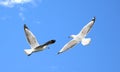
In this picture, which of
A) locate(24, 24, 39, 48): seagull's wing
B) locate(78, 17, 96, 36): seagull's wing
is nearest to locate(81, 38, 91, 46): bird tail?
locate(78, 17, 96, 36): seagull's wing

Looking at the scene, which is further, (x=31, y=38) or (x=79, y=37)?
(x=79, y=37)

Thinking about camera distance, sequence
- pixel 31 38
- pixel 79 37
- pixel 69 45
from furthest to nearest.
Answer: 1. pixel 79 37
2. pixel 31 38
3. pixel 69 45

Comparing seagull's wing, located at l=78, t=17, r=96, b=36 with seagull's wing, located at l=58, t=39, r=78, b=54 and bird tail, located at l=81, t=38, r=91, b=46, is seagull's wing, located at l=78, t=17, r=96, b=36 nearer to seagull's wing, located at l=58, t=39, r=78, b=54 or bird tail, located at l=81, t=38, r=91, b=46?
seagull's wing, located at l=58, t=39, r=78, b=54

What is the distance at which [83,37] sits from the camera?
15.3 metres

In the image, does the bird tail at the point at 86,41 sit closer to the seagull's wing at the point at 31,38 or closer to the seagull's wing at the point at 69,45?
the seagull's wing at the point at 69,45

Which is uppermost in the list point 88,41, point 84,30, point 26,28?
point 26,28

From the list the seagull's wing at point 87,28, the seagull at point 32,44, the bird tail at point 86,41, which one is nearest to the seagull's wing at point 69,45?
the seagull's wing at point 87,28

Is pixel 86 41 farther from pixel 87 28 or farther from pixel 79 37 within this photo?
pixel 87 28

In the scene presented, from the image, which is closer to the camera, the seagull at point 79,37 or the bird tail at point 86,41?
the bird tail at point 86,41

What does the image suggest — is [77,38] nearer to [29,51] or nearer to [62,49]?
[62,49]

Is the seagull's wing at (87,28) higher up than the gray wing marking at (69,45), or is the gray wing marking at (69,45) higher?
the seagull's wing at (87,28)

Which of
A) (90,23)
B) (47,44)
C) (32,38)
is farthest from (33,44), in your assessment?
(90,23)

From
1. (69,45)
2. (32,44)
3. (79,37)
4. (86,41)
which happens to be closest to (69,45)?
(69,45)

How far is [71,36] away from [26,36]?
181 centimetres
